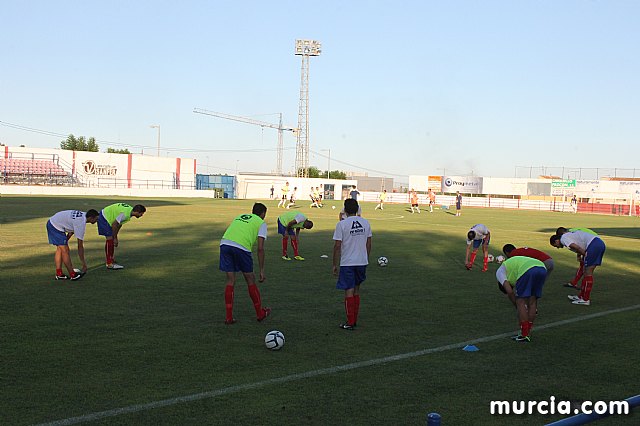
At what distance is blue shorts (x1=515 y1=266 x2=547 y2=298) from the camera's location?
28.5ft

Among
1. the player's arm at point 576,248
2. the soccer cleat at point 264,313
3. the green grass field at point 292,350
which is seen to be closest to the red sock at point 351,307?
the green grass field at point 292,350

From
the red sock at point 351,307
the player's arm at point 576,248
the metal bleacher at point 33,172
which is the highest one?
the metal bleacher at point 33,172

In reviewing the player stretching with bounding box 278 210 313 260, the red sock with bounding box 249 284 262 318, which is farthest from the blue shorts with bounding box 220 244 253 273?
the player stretching with bounding box 278 210 313 260

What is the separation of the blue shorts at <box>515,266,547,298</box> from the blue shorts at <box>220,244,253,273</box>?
403 cm

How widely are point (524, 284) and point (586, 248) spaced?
3.94 meters

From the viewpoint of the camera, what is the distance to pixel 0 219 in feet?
92.5

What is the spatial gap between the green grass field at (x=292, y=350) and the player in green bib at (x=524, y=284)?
389 millimetres

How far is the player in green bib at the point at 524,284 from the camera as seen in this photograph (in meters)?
8.72

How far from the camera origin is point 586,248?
11898 millimetres

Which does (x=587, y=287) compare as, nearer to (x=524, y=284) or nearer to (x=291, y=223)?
(x=524, y=284)

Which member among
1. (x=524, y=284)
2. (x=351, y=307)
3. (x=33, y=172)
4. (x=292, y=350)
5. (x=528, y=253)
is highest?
(x=33, y=172)

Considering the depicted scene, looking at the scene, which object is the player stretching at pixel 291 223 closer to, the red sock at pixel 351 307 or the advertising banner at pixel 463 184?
the red sock at pixel 351 307

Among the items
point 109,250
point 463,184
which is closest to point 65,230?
point 109,250

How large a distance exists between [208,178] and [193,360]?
8846 centimetres
